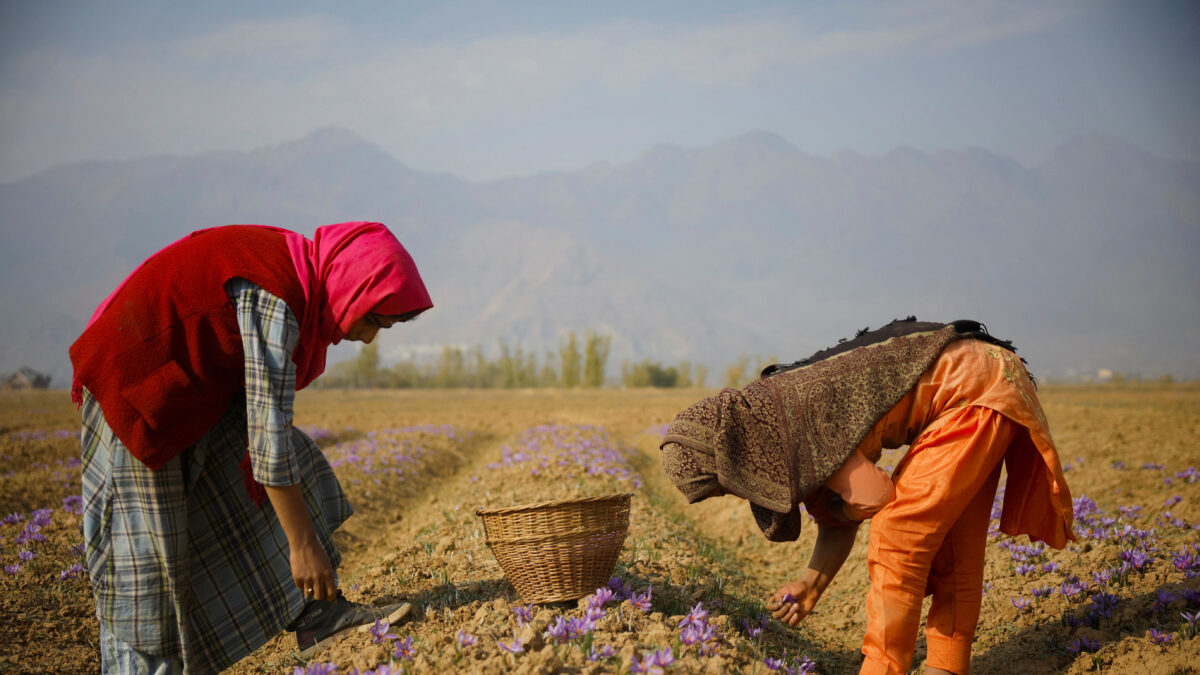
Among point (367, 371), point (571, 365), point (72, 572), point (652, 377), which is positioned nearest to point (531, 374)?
point (571, 365)

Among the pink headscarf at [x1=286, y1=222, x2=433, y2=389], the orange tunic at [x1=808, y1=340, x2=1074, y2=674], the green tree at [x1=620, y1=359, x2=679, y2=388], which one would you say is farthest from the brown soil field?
the green tree at [x1=620, y1=359, x2=679, y2=388]

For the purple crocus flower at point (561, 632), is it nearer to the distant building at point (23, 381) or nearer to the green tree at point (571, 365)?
the distant building at point (23, 381)

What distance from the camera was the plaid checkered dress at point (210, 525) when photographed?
269cm

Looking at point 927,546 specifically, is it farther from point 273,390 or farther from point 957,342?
point 273,390

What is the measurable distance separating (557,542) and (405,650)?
0.74 m

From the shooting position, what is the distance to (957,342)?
3189mm

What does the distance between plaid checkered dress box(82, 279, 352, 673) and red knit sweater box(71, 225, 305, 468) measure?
8cm

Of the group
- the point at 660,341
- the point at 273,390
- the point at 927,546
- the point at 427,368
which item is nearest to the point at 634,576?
the point at 927,546

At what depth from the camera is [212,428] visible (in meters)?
3.01

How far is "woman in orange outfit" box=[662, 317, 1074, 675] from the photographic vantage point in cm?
294

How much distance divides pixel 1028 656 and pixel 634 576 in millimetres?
2063

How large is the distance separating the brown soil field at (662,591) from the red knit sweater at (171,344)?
3.51 feet

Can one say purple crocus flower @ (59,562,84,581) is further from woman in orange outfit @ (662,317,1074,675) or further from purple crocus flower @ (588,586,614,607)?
woman in orange outfit @ (662,317,1074,675)

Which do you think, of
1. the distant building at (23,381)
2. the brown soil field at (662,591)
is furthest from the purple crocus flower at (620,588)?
the distant building at (23,381)
